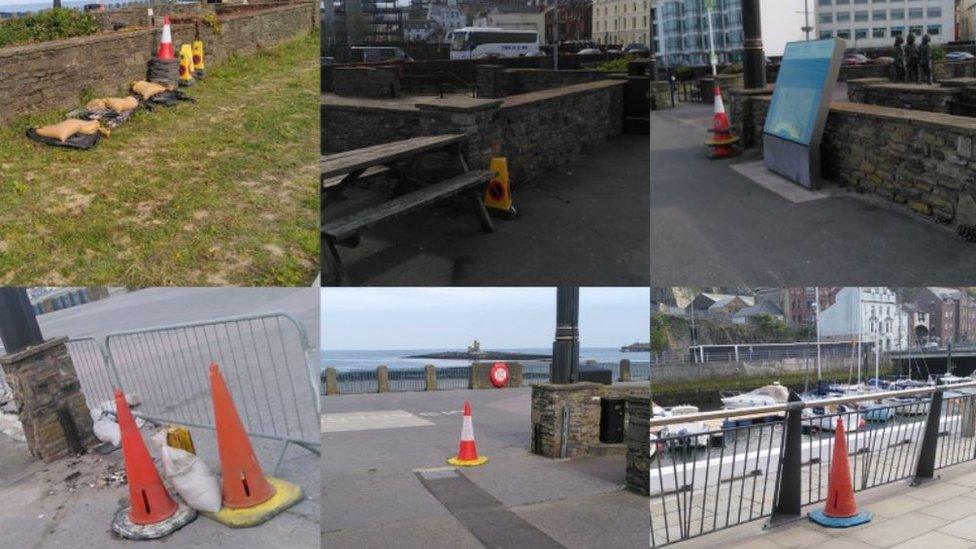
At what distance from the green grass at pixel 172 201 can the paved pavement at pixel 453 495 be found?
86 centimetres

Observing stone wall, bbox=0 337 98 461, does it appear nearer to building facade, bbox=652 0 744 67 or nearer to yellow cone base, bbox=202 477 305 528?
yellow cone base, bbox=202 477 305 528

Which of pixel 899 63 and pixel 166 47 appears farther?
pixel 899 63

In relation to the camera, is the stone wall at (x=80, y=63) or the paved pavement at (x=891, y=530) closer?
the paved pavement at (x=891, y=530)

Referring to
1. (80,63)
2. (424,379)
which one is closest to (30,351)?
(80,63)

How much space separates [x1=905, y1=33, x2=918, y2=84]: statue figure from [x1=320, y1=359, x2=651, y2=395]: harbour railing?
795 centimetres

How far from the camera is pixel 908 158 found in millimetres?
5559

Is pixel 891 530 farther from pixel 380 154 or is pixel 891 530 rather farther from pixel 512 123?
pixel 380 154

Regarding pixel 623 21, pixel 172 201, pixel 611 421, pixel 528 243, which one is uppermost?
pixel 623 21

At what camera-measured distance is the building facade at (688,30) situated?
10.5 ft

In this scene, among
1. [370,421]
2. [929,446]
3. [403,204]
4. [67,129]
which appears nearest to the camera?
[403,204]

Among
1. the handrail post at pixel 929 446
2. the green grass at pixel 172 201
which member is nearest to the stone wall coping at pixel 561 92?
the green grass at pixel 172 201

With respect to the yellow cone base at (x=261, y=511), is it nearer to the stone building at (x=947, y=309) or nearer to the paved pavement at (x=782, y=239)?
the paved pavement at (x=782, y=239)

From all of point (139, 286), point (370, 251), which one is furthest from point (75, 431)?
point (370, 251)

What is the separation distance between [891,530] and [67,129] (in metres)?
5.67
